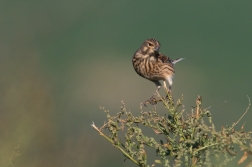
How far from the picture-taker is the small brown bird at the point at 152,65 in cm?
628

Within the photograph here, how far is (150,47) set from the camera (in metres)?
6.36

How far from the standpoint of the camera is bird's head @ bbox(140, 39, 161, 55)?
20.6 ft

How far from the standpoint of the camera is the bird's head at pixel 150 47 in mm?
6289

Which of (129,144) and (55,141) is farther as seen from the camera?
(55,141)

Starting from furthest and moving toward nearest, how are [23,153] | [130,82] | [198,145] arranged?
1. [130,82]
2. [23,153]
3. [198,145]

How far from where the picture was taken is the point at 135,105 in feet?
36.6

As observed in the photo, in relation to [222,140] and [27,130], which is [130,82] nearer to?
[27,130]

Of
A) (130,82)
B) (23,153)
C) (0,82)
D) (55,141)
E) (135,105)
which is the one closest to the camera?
(23,153)

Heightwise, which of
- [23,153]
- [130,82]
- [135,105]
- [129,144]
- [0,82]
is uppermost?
[130,82]

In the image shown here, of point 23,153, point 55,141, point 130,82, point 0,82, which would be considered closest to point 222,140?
point 23,153

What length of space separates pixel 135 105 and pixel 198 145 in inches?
333

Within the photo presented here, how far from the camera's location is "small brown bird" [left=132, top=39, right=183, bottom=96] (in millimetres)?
6281

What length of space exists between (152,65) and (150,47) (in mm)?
152

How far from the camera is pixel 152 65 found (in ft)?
21.0
